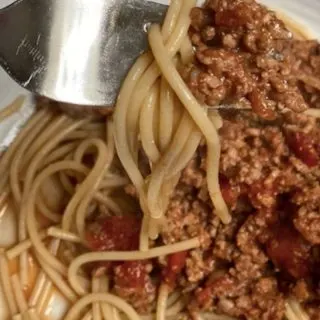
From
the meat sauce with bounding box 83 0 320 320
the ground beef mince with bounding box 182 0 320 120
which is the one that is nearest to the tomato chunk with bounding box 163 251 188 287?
the meat sauce with bounding box 83 0 320 320

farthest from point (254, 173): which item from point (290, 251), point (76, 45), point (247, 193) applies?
point (76, 45)

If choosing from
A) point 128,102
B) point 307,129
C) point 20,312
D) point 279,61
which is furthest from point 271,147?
point 20,312

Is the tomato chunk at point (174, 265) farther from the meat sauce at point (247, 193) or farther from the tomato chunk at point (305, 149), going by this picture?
the tomato chunk at point (305, 149)

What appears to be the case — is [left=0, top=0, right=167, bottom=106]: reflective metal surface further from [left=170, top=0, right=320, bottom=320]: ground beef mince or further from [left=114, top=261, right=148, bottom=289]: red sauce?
[left=114, top=261, right=148, bottom=289]: red sauce

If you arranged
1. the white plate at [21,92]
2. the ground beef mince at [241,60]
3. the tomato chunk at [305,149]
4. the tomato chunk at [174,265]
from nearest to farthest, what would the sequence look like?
the ground beef mince at [241,60]
the tomato chunk at [305,149]
the tomato chunk at [174,265]
the white plate at [21,92]

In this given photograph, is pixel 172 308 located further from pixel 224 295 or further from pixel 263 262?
pixel 263 262

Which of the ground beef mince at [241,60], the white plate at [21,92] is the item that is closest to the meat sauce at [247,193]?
the ground beef mince at [241,60]
